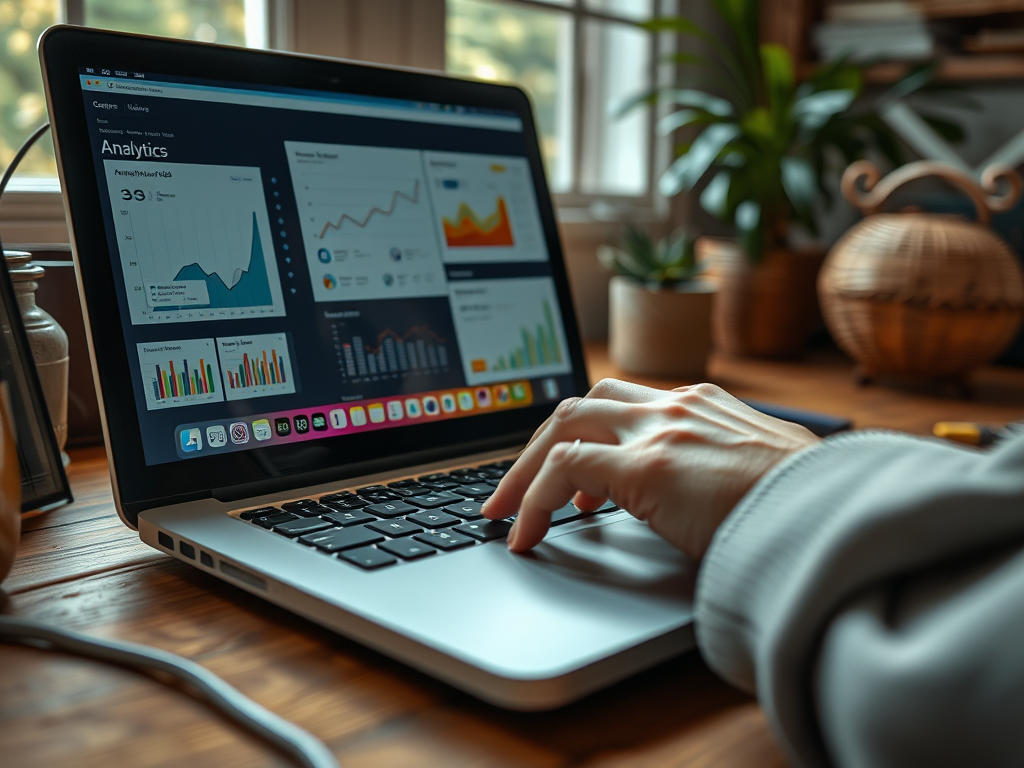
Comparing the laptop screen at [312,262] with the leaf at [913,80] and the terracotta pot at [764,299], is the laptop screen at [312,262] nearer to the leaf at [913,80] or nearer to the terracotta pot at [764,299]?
the terracotta pot at [764,299]

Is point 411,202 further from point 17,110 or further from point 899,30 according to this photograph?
A: point 899,30

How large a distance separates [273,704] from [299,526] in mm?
139

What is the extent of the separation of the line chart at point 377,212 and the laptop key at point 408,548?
0.28m

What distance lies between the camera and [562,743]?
0.35 meters

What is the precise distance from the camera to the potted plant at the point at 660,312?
4.11ft

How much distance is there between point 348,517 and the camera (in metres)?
0.52

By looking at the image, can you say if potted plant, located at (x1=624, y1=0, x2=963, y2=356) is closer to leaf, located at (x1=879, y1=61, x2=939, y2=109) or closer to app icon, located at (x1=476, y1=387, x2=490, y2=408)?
leaf, located at (x1=879, y1=61, x2=939, y2=109)

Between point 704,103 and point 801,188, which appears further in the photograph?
point 704,103

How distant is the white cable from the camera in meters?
0.33

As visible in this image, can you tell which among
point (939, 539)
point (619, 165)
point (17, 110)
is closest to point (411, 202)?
point (939, 539)

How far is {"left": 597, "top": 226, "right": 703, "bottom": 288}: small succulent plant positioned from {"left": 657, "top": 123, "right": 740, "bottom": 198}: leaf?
0.14 metres

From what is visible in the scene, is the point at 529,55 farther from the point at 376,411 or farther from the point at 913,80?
the point at 376,411

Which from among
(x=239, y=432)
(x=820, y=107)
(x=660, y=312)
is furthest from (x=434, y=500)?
(x=820, y=107)

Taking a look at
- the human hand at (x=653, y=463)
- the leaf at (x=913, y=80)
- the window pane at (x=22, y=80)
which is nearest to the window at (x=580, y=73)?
the leaf at (x=913, y=80)
